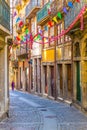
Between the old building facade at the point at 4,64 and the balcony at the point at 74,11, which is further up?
the balcony at the point at 74,11

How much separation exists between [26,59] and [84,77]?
22970mm

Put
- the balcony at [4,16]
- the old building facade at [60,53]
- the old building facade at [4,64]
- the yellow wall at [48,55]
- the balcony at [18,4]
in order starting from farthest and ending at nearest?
the balcony at [18,4] → the yellow wall at [48,55] → the old building facade at [60,53] → the old building facade at [4,64] → the balcony at [4,16]

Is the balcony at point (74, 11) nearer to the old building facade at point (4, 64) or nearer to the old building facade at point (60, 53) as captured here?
the old building facade at point (60, 53)

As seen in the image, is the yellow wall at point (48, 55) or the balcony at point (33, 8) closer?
the yellow wall at point (48, 55)

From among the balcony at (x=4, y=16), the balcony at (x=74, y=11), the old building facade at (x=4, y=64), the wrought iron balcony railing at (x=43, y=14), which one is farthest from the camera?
the wrought iron balcony railing at (x=43, y=14)

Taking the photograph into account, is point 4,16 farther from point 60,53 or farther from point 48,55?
point 48,55

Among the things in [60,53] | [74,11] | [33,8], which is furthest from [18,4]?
[74,11]

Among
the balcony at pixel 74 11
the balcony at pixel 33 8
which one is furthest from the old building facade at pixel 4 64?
the balcony at pixel 33 8

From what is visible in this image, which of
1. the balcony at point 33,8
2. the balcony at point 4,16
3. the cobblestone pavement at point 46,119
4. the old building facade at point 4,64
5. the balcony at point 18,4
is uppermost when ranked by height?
the balcony at point 18,4

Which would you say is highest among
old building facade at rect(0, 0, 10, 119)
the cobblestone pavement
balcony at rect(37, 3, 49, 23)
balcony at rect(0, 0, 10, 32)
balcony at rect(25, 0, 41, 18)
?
balcony at rect(25, 0, 41, 18)

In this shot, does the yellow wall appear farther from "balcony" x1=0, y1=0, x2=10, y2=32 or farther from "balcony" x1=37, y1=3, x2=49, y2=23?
"balcony" x1=0, y1=0, x2=10, y2=32

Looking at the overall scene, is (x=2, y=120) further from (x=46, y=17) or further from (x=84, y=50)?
(x=46, y=17)

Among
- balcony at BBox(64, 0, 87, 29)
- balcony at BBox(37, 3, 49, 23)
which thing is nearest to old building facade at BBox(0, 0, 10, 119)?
balcony at BBox(64, 0, 87, 29)

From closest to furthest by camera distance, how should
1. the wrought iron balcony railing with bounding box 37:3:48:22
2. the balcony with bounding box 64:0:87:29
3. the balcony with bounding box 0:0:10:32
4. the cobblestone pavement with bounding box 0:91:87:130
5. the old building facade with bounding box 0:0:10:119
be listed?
the cobblestone pavement with bounding box 0:91:87:130, the balcony with bounding box 0:0:10:32, the balcony with bounding box 64:0:87:29, the old building facade with bounding box 0:0:10:119, the wrought iron balcony railing with bounding box 37:3:48:22
